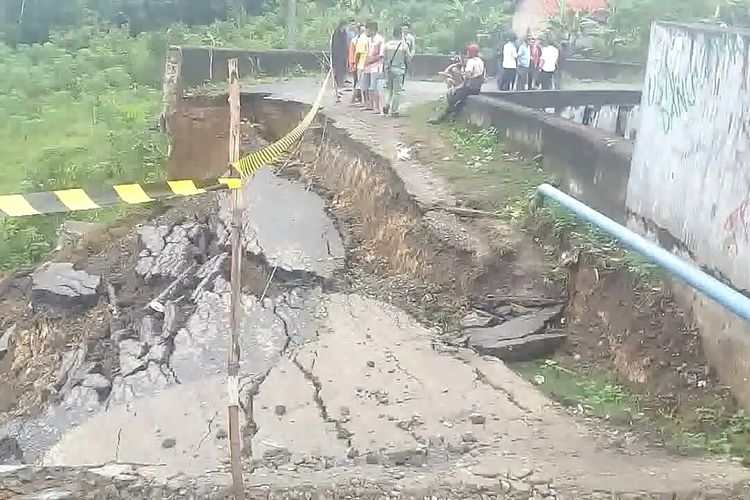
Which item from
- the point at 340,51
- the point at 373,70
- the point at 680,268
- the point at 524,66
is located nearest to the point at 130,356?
the point at 680,268

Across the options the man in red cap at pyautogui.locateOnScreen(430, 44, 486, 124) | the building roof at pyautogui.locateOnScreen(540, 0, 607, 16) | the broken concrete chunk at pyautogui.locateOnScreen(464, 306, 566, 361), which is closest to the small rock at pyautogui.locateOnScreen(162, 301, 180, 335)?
the broken concrete chunk at pyautogui.locateOnScreen(464, 306, 566, 361)

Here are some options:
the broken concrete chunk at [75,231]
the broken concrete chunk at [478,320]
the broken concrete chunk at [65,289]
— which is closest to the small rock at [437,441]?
the broken concrete chunk at [478,320]

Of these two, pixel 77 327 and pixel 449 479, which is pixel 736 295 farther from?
pixel 77 327

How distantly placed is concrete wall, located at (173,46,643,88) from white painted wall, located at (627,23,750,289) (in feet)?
34.2

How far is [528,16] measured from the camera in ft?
83.3

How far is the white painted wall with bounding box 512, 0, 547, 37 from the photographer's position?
976 inches

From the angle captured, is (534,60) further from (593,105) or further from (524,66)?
(593,105)

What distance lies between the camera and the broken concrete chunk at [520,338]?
664cm

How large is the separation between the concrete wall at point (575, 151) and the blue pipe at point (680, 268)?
1.02 m

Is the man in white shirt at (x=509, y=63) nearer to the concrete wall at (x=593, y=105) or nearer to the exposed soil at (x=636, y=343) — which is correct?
the concrete wall at (x=593, y=105)

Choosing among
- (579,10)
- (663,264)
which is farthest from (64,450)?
(579,10)

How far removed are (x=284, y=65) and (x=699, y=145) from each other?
1293 centimetres

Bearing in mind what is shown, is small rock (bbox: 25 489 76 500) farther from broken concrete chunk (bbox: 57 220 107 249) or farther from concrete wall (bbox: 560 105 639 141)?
concrete wall (bbox: 560 105 639 141)

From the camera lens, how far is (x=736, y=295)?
177 inches
